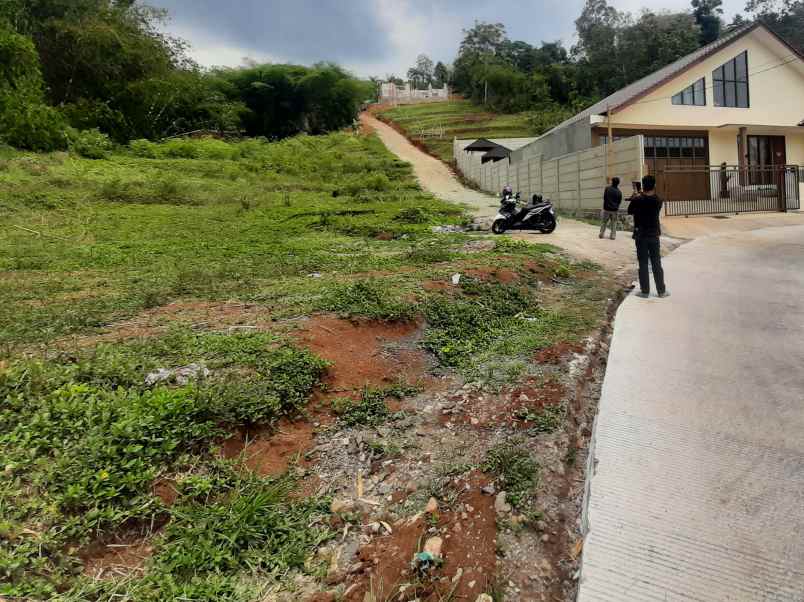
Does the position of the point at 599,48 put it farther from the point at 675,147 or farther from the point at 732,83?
the point at 675,147

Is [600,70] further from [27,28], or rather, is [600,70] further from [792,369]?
[792,369]

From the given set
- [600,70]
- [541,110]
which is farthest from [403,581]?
[600,70]

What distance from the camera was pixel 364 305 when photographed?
459 centimetres

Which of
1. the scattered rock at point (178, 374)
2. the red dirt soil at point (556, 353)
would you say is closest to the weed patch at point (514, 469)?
the red dirt soil at point (556, 353)

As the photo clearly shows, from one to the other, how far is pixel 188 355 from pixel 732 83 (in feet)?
79.5

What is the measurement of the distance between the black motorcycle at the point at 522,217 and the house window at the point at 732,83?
14.2 metres

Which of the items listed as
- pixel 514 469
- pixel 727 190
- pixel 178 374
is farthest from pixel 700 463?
pixel 727 190

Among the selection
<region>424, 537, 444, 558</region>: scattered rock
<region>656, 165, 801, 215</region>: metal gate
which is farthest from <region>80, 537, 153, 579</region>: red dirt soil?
<region>656, 165, 801, 215</region>: metal gate

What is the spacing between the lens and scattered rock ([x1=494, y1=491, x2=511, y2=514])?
92.7 inches

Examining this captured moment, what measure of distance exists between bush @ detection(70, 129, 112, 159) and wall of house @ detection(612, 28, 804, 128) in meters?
19.2

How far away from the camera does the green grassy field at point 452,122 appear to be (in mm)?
38125

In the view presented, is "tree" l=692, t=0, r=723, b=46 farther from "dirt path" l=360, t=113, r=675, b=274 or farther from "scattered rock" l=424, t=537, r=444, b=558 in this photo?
"scattered rock" l=424, t=537, r=444, b=558

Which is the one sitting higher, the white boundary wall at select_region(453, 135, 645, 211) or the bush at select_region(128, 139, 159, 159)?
the bush at select_region(128, 139, 159, 159)

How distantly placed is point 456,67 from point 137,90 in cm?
4803
